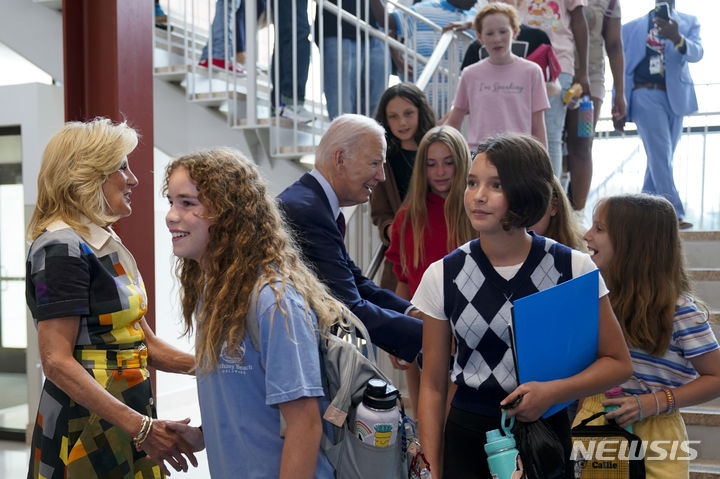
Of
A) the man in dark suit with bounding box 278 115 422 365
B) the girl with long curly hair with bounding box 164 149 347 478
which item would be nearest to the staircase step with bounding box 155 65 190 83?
the man in dark suit with bounding box 278 115 422 365

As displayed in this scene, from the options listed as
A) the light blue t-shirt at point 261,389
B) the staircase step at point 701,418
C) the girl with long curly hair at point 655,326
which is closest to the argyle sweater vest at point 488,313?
the light blue t-shirt at point 261,389

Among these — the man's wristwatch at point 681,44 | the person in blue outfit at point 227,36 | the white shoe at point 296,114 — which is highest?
the person in blue outfit at point 227,36

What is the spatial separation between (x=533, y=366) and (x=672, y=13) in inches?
163

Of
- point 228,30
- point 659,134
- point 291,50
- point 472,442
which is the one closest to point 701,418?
point 472,442

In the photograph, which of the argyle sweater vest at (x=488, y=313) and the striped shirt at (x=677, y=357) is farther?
the striped shirt at (x=677, y=357)

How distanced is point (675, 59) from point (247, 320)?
4.18 m

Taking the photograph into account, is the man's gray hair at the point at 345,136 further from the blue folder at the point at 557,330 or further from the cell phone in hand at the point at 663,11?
the cell phone in hand at the point at 663,11

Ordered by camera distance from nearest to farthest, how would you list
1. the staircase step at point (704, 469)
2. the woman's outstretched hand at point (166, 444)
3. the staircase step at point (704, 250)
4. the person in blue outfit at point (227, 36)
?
the woman's outstretched hand at point (166, 444) < the staircase step at point (704, 469) < the staircase step at point (704, 250) < the person in blue outfit at point (227, 36)

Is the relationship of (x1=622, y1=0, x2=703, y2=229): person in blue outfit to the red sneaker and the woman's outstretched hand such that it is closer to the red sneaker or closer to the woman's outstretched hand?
the red sneaker

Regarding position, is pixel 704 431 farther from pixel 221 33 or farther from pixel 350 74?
pixel 221 33

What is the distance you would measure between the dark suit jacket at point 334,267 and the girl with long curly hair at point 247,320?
62 cm

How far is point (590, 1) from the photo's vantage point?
4832 mm

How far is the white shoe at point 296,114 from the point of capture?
16.8 feet

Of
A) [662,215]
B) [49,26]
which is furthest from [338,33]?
[662,215]
